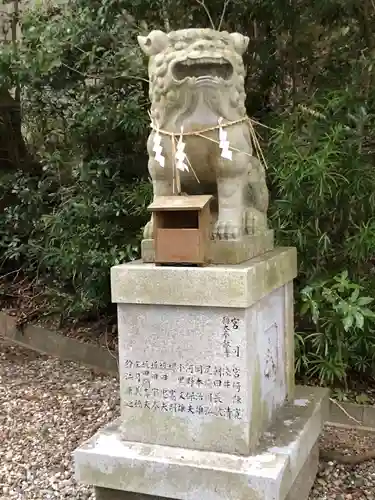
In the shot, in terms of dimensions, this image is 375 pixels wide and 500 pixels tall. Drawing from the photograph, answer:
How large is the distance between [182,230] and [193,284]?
0.21 metres

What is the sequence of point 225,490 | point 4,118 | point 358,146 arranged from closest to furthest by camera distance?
point 225,490
point 358,146
point 4,118

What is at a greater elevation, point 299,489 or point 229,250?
point 229,250

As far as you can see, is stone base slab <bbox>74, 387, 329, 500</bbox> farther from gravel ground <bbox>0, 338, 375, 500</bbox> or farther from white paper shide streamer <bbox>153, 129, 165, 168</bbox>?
white paper shide streamer <bbox>153, 129, 165, 168</bbox>

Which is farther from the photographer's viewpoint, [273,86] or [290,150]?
[273,86]

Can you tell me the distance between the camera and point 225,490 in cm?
218

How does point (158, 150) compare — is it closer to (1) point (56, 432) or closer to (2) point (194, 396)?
(2) point (194, 396)

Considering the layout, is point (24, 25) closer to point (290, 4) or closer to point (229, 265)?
point (290, 4)

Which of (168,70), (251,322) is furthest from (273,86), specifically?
(251,322)

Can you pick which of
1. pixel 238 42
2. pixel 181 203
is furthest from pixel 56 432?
pixel 238 42

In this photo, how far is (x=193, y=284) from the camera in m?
2.27

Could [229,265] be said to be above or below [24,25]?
below

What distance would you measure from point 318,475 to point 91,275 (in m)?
2.25

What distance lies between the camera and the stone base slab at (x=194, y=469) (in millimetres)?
2160

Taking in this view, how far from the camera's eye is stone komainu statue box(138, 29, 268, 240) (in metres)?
2.27
